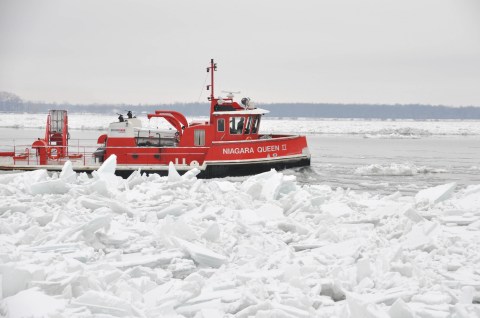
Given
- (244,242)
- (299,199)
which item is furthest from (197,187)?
(244,242)

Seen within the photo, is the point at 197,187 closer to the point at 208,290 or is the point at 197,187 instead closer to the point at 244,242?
the point at 244,242

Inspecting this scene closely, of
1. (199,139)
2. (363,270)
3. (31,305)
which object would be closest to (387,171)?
(199,139)

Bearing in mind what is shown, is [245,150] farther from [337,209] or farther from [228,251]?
[228,251]

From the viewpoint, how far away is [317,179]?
64.1 feet

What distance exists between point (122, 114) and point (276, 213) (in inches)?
501

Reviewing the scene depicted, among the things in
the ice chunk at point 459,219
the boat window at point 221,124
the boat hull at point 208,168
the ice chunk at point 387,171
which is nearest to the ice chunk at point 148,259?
the ice chunk at point 459,219

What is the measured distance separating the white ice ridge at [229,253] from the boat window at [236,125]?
10.3m

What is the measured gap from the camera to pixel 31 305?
3508 millimetres

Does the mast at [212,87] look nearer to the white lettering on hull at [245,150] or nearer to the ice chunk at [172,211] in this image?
the white lettering on hull at [245,150]

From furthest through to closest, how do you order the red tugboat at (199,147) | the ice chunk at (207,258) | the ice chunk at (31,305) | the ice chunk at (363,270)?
1. the red tugboat at (199,147)
2. the ice chunk at (207,258)
3. the ice chunk at (363,270)
4. the ice chunk at (31,305)

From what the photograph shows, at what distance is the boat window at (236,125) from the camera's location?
59.5 feet

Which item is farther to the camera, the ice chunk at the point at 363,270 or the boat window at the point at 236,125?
the boat window at the point at 236,125

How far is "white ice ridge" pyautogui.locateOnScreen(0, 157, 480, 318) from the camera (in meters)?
3.77

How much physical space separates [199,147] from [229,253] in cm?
1250
